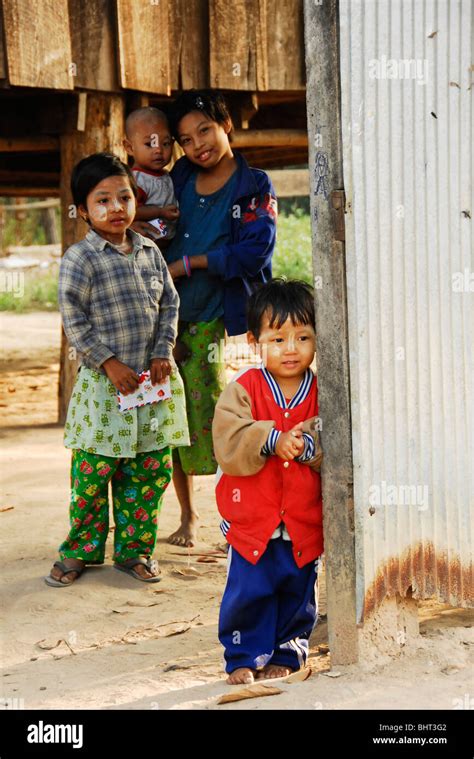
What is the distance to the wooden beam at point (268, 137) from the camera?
7.76m

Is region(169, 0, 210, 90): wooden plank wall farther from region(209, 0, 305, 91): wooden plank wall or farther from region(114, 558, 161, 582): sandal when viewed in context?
region(114, 558, 161, 582): sandal

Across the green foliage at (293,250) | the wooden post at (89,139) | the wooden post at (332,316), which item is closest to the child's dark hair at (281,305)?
the wooden post at (332,316)

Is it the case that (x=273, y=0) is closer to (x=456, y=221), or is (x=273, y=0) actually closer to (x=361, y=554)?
(x=456, y=221)

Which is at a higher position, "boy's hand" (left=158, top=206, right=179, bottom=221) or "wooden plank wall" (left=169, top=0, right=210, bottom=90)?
"wooden plank wall" (left=169, top=0, right=210, bottom=90)

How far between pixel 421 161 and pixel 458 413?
0.82m

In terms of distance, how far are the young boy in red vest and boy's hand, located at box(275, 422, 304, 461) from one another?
48 mm

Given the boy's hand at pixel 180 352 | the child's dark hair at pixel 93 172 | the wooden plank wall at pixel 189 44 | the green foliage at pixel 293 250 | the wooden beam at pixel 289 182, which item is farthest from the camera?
the green foliage at pixel 293 250

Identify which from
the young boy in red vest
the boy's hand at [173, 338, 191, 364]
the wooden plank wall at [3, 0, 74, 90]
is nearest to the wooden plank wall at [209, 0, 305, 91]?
the wooden plank wall at [3, 0, 74, 90]

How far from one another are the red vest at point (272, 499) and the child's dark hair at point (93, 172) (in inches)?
49.0

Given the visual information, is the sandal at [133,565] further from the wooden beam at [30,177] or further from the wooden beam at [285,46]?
the wooden beam at [30,177]

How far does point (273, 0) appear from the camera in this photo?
6.45 metres

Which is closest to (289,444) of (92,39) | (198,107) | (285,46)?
(198,107)

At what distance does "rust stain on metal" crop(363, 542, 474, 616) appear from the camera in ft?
11.1
